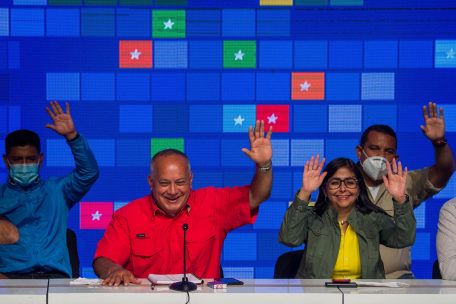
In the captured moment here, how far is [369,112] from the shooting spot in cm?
536

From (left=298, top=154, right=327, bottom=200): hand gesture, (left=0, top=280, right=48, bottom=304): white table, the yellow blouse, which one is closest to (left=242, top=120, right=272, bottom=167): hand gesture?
(left=298, top=154, right=327, bottom=200): hand gesture

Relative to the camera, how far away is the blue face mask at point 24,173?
14.7 feet

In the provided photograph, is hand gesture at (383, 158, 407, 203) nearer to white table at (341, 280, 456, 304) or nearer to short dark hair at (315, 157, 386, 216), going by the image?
short dark hair at (315, 157, 386, 216)

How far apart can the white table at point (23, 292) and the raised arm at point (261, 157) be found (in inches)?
41.1

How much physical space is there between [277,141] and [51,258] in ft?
5.40

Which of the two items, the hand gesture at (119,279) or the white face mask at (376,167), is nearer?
the hand gesture at (119,279)

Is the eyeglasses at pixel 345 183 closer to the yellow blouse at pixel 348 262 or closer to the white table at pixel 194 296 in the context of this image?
the yellow blouse at pixel 348 262

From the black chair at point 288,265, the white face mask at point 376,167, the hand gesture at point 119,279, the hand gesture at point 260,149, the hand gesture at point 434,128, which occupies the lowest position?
the black chair at point 288,265

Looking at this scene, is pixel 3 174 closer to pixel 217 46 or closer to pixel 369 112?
pixel 217 46

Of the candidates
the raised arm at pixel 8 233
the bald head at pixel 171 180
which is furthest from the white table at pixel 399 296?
the raised arm at pixel 8 233

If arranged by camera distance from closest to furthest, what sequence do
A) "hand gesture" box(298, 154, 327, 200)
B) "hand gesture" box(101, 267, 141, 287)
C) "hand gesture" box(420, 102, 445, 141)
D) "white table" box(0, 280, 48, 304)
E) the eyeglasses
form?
1. "white table" box(0, 280, 48, 304)
2. "hand gesture" box(101, 267, 141, 287)
3. "hand gesture" box(298, 154, 327, 200)
4. the eyeglasses
5. "hand gesture" box(420, 102, 445, 141)

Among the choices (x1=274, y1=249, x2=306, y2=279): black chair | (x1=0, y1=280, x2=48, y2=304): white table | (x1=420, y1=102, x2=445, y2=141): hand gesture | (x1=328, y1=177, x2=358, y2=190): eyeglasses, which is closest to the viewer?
(x1=0, y1=280, x2=48, y2=304): white table

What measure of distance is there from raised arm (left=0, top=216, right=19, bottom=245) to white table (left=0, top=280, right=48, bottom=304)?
0.73 meters

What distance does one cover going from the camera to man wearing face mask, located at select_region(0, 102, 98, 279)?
4.46 meters
